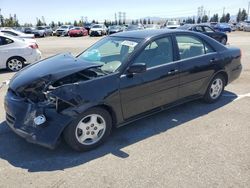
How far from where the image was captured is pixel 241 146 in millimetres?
3744

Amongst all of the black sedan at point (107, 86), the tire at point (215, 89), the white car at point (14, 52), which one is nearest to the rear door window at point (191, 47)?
the black sedan at point (107, 86)

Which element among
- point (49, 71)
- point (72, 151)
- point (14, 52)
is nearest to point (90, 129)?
point (72, 151)

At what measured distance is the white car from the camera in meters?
9.21

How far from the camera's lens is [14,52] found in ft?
30.6

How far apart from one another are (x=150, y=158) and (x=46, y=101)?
1.55 meters

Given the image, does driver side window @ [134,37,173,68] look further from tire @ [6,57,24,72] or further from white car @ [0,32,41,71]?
tire @ [6,57,24,72]

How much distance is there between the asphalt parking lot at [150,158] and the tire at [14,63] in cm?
525

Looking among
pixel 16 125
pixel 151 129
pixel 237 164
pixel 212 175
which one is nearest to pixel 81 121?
pixel 16 125

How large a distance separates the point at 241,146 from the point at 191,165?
933 mm

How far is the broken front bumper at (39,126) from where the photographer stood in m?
3.35

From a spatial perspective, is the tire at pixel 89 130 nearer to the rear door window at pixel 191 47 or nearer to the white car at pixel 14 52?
the rear door window at pixel 191 47

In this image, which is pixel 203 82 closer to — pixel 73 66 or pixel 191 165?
pixel 191 165

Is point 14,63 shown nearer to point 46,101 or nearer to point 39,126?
point 46,101

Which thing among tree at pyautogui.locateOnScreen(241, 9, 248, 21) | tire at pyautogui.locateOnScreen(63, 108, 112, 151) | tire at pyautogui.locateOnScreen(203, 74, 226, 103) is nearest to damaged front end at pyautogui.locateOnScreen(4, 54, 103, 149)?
tire at pyautogui.locateOnScreen(63, 108, 112, 151)
